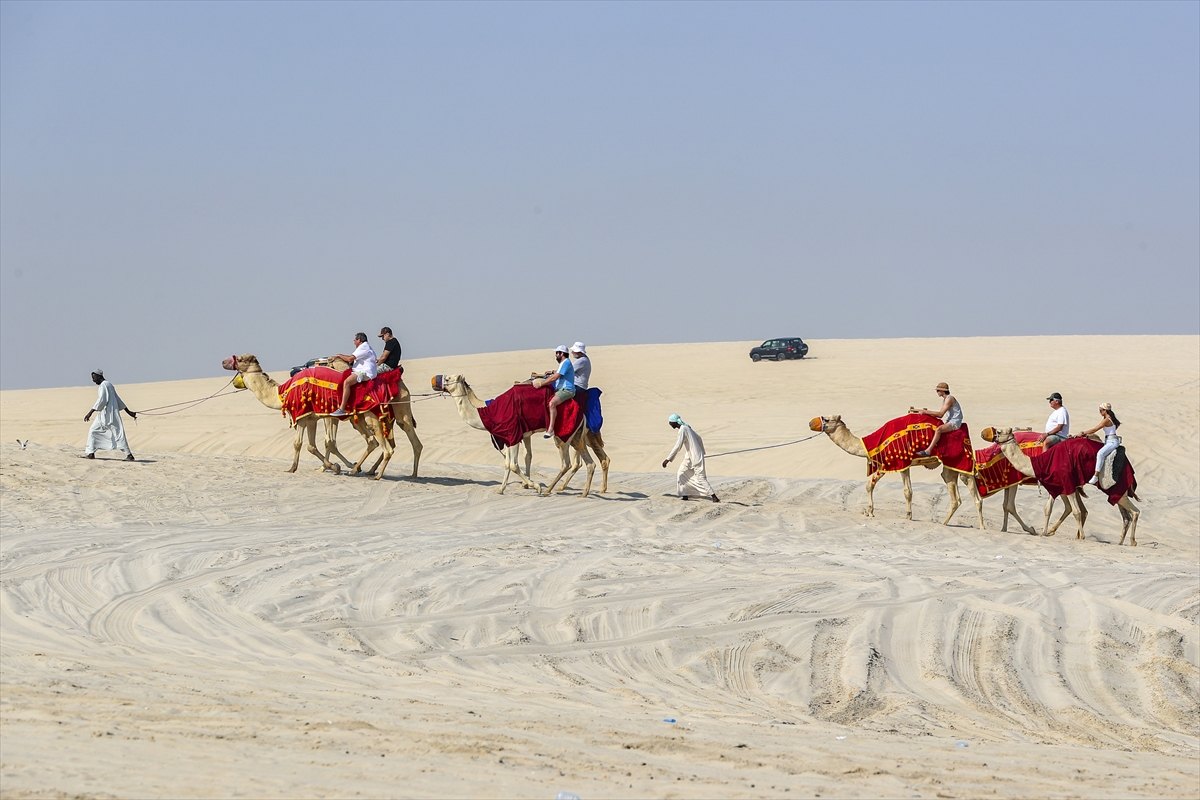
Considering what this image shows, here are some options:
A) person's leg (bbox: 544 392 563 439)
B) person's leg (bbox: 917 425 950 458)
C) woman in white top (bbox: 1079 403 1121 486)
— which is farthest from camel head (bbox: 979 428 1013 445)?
person's leg (bbox: 544 392 563 439)

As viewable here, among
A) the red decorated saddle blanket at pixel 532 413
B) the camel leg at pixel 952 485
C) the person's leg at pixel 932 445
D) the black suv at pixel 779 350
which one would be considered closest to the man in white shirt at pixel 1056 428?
the camel leg at pixel 952 485

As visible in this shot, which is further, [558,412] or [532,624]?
[558,412]

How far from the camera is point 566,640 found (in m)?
8.57

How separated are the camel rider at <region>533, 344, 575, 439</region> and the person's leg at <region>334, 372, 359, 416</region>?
8.82 ft

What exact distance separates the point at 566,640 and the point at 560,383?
7.93 m

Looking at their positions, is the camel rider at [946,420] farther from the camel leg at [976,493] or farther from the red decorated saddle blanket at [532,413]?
the red decorated saddle blanket at [532,413]

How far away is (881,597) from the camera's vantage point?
33.3 feet

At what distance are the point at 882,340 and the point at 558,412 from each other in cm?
4991

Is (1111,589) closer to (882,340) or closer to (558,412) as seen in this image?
(558,412)

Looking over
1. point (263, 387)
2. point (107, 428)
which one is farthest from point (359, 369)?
point (107, 428)

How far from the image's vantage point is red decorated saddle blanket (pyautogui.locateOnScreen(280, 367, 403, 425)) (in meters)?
17.2

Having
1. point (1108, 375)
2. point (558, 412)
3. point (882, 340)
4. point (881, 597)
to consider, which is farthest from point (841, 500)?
point (882, 340)

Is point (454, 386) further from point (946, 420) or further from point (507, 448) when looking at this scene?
point (946, 420)

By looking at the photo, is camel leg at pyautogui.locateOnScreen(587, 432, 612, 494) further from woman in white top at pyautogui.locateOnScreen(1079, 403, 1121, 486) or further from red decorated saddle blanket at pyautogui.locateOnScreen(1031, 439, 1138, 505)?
woman in white top at pyautogui.locateOnScreen(1079, 403, 1121, 486)
